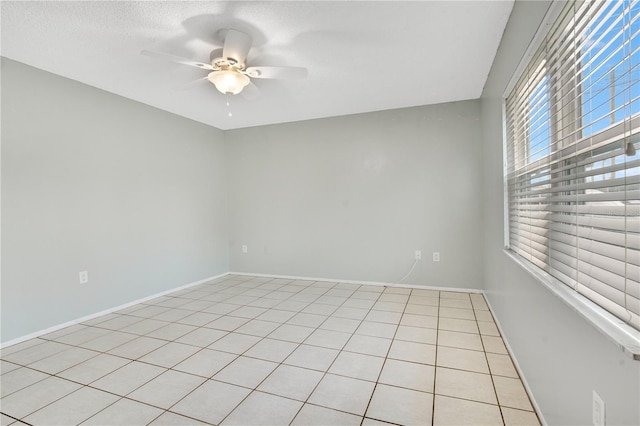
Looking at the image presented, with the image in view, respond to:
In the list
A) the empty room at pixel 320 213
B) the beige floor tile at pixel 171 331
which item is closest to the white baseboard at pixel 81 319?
the empty room at pixel 320 213

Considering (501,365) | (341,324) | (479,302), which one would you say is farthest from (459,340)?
(479,302)

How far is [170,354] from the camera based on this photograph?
2223mm

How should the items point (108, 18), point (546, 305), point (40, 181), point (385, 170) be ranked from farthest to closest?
point (385, 170)
point (40, 181)
point (108, 18)
point (546, 305)

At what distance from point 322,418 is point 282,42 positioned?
7.98 ft

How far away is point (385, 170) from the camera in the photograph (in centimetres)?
385

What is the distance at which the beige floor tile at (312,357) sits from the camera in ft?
6.64

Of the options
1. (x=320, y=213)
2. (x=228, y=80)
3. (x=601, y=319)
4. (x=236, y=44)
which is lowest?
(x=601, y=319)

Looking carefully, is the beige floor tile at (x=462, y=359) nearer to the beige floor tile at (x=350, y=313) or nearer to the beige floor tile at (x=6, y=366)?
the beige floor tile at (x=350, y=313)

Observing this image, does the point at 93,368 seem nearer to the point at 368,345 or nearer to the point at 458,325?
the point at 368,345

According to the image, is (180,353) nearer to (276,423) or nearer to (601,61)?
(276,423)

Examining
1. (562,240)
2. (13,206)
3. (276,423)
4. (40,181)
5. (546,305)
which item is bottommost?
(276,423)

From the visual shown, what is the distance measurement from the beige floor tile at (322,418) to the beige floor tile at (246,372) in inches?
15.8

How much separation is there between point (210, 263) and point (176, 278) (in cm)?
61

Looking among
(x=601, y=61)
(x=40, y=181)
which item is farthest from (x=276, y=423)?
(x=40, y=181)
